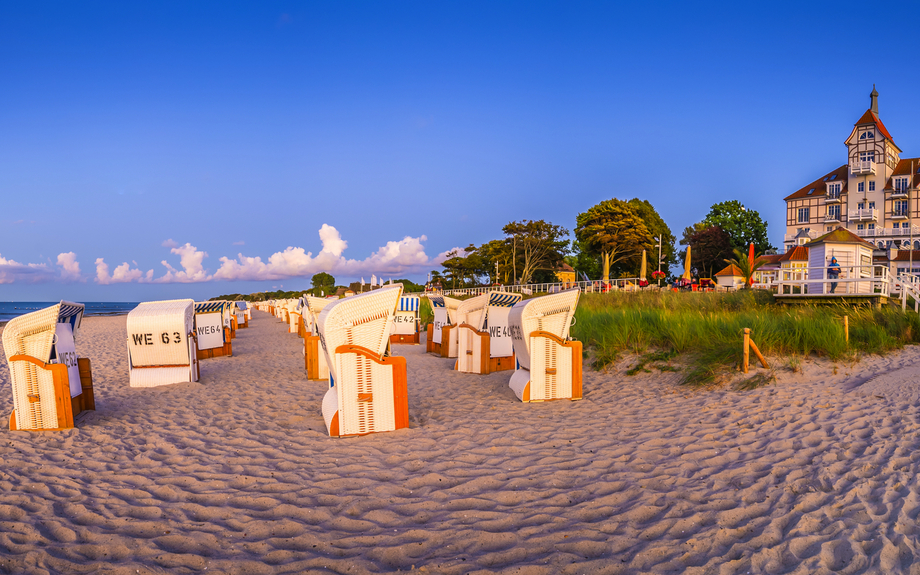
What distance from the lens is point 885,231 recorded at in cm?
4812

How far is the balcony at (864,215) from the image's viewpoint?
48.7 meters

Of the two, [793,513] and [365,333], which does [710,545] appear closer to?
[793,513]

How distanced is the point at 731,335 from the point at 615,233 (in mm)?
36922

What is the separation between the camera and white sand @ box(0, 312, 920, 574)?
9.41 ft

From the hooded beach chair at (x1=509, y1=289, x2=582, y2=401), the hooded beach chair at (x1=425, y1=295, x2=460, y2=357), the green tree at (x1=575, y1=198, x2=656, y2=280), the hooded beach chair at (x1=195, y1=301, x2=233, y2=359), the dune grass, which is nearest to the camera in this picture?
the hooded beach chair at (x1=509, y1=289, x2=582, y2=401)

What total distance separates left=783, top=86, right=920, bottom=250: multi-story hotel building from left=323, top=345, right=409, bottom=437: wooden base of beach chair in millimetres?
52696

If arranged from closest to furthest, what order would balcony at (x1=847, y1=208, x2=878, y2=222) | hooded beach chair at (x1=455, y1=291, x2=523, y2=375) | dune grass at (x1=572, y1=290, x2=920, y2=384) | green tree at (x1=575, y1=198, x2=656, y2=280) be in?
dune grass at (x1=572, y1=290, x2=920, y2=384), hooded beach chair at (x1=455, y1=291, x2=523, y2=375), green tree at (x1=575, y1=198, x2=656, y2=280), balcony at (x1=847, y1=208, x2=878, y2=222)

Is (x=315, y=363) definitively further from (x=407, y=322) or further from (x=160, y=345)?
(x=407, y=322)

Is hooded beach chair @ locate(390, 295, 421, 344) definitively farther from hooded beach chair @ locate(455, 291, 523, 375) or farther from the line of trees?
the line of trees

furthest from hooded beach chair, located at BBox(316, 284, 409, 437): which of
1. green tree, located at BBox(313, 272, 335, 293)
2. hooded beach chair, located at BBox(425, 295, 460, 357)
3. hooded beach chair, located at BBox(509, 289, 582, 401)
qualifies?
green tree, located at BBox(313, 272, 335, 293)

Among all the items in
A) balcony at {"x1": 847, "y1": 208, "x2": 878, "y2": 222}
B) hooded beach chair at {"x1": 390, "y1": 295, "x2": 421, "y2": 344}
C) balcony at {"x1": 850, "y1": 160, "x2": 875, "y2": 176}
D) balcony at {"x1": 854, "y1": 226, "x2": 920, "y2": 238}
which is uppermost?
balcony at {"x1": 850, "y1": 160, "x2": 875, "y2": 176}

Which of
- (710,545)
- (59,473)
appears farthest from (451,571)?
(59,473)

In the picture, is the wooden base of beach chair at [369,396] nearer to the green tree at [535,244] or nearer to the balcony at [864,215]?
the green tree at [535,244]

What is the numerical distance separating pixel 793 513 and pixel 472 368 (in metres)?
7.04
